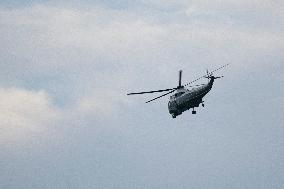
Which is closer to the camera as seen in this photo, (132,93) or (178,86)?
(132,93)

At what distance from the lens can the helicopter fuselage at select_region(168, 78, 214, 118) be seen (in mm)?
111750

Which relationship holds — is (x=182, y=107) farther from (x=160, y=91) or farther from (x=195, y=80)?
(x=195, y=80)

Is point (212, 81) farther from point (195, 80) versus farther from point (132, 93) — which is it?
point (132, 93)

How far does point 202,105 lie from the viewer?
11319 cm

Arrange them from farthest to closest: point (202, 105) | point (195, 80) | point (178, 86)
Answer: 1. point (178, 86)
2. point (202, 105)
3. point (195, 80)

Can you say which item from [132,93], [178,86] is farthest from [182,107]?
[132,93]

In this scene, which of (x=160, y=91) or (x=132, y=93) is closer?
(x=132, y=93)

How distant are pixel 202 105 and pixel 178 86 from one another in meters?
9.62

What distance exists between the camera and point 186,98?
380ft

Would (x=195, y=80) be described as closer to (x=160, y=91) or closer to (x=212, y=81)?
(x=212, y=81)

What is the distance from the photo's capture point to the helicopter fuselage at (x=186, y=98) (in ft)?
367

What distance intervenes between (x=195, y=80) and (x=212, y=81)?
6269mm

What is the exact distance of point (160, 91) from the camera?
386 ft

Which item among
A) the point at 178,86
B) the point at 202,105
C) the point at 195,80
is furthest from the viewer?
the point at 178,86
